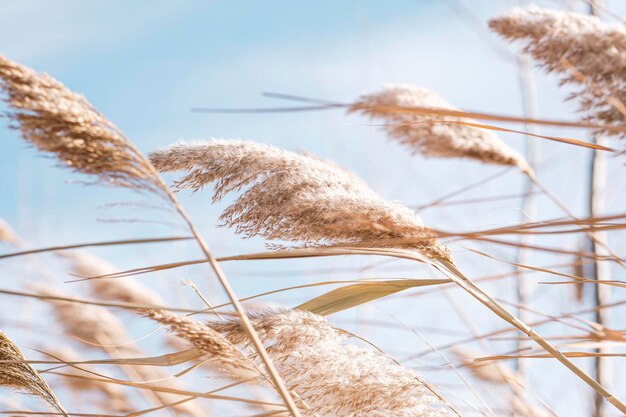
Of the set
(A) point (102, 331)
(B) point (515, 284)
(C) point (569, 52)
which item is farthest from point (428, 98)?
(B) point (515, 284)

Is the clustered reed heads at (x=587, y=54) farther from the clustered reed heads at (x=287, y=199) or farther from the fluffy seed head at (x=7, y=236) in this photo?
the fluffy seed head at (x=7, y=236)

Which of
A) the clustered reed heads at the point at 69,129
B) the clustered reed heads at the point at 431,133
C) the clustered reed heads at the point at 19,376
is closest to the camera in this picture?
the clustered reed heads at the point at 69,129

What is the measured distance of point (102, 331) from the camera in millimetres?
2268

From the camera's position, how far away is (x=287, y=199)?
79 cm

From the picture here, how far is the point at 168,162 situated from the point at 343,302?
269mm

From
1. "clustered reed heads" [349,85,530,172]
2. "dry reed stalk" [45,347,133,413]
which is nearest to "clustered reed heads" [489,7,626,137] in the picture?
"clustered reed heads" [349,85,530,172]

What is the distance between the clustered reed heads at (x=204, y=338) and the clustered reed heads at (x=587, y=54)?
59 centimetres

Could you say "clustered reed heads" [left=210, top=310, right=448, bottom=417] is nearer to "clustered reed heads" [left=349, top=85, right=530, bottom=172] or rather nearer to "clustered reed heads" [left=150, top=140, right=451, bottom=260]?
"clustered reed heads" [left=150, top=140, right=451, bottom=260]

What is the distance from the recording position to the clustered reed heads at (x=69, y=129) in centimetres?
64

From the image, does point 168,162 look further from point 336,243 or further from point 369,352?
point 369,352

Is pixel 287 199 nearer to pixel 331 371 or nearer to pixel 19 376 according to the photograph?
pixel 331 371

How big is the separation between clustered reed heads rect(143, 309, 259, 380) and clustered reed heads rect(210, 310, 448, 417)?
3cm

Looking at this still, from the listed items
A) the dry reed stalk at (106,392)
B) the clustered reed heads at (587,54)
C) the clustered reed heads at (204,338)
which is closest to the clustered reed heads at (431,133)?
the clustered reed heads at (587,54)

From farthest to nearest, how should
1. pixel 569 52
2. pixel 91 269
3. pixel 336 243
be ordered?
1. pixel 91 269
2. pixel 569 52
3. pixel 336 243
